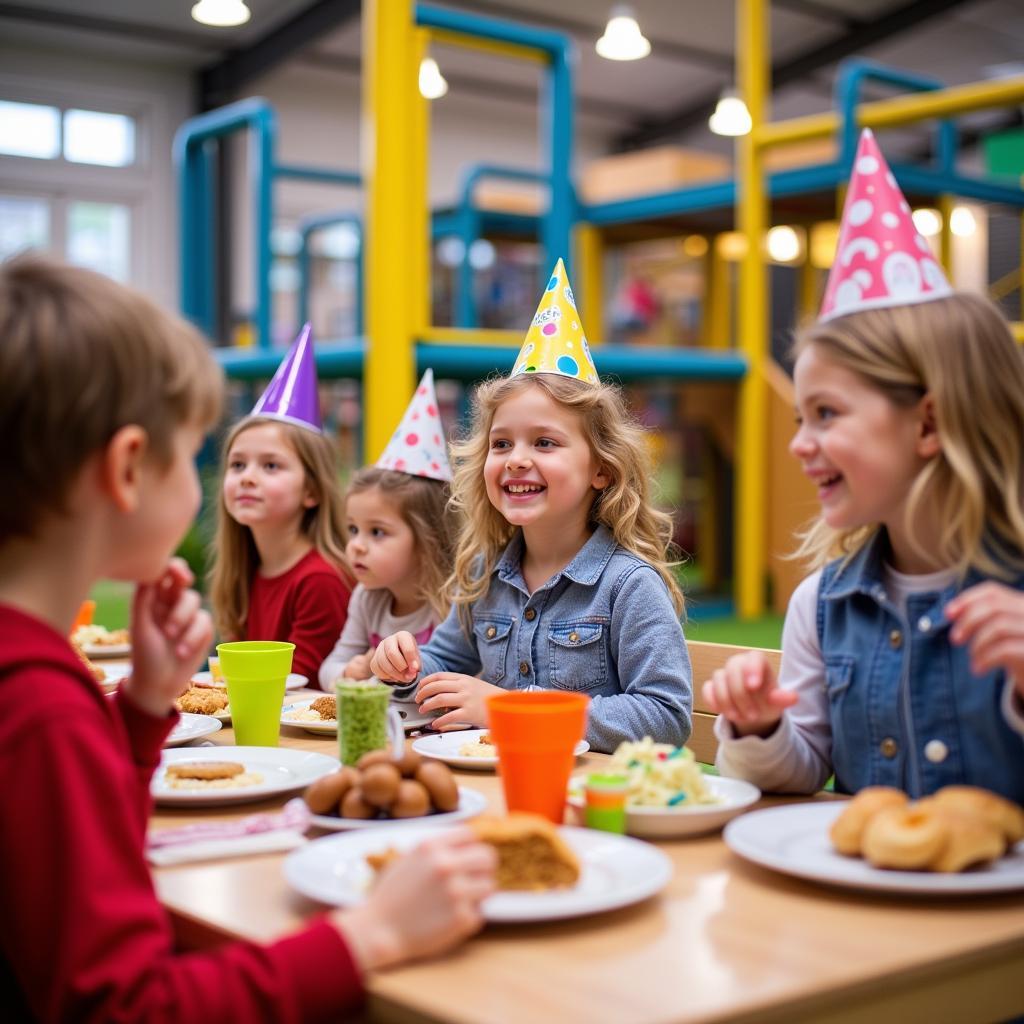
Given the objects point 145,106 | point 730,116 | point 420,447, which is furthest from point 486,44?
point 145,106

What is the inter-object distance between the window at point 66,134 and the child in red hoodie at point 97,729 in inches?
463

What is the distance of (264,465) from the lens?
2820 mm

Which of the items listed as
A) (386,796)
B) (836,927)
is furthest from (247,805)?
(836,927)

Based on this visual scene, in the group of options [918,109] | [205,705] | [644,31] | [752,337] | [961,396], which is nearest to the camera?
[961,396]

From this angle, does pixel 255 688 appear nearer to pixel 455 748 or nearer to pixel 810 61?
pixel 455 748

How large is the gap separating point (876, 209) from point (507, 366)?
3.75 meters

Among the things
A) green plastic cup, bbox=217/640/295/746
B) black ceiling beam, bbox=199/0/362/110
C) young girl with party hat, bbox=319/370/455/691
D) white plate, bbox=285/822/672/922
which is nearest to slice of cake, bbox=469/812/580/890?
white plate, bbox=285/822/672/922

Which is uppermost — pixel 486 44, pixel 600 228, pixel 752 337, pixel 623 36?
pixel 623 36

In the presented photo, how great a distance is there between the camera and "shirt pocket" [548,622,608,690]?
2.03 metres

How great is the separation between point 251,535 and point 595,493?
1033mm

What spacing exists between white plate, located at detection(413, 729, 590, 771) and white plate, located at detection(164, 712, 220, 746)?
277 millimetres

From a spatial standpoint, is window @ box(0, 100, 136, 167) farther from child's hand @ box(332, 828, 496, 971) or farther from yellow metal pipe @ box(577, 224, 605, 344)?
child's hand @ box(332, 828, 496, 971)

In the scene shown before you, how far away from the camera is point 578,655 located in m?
2.04

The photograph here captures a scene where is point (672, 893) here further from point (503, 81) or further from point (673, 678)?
point (503, 81)
